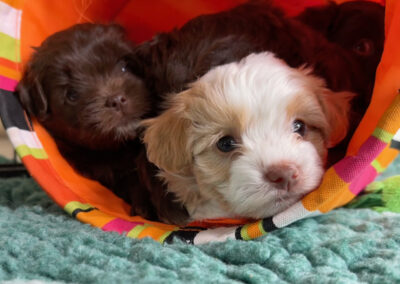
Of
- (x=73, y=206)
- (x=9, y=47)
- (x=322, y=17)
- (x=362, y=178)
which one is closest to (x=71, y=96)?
(x=9, y=47)

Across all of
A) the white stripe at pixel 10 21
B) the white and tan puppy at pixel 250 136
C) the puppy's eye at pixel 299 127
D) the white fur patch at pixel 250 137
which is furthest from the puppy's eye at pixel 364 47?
the white stripe at pixel 10 21

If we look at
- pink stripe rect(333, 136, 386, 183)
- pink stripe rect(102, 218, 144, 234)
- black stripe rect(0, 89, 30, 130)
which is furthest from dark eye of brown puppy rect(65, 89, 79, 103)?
pink stripe rect(333, 136, 386, 183)

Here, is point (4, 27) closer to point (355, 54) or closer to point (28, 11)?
point (28, 11)

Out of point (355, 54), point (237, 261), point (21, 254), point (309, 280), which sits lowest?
point (21, 254)

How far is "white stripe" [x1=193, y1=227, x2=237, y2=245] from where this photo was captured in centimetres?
188

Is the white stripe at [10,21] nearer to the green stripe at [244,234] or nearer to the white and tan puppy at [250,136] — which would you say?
the white and tan puppy at [250,136]

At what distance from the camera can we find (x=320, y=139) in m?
2.08

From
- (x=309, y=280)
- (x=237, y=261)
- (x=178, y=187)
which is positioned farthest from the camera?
(x=178, y=187)

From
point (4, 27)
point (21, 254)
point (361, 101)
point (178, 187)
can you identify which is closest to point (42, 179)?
point (21, 254)

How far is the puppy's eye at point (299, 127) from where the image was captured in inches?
77.7

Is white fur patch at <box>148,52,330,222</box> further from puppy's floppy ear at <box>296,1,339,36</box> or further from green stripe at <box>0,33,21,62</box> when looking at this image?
→ puppy's floppy ear at <box>296,1,339,36</box>

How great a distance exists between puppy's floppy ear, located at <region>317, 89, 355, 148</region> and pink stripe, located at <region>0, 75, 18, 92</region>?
5.60 feet

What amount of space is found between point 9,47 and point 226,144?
1429mm

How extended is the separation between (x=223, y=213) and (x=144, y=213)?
1.78 ft
